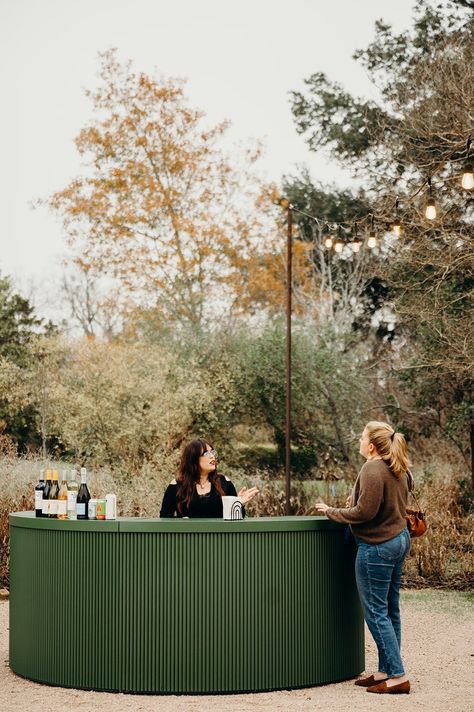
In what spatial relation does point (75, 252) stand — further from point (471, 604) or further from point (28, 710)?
point (28, 710)

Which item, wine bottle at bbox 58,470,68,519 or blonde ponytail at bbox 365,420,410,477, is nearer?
blonde ponytail at bbox 365,420,410,477

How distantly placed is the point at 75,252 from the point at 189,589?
19354 mm

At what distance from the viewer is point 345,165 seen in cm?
2398

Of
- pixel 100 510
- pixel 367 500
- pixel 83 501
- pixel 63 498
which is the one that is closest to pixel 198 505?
pixel 100 510

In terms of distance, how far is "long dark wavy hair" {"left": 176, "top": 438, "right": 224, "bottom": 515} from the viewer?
6.59 metres

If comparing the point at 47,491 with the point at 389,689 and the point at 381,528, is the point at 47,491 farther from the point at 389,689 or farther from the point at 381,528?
the point at 389,689

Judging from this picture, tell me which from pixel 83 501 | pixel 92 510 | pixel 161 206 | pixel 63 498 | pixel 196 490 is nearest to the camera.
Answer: pixel 92 510

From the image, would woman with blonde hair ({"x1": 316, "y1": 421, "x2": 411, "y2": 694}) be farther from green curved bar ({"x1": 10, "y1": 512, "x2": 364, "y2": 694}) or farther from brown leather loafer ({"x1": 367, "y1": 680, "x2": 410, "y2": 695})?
green curved bar ({"x1": 10, "y1": 512, "x2": 364, "y2": 694})

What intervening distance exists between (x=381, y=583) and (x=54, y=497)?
2.24 meters

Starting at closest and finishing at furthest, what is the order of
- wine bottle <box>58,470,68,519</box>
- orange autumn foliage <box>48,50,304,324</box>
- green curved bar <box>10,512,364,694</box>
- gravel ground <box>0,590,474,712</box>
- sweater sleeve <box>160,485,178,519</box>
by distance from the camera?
gravel ground <box>0,590,474,712</box> < green curved bar <box>10,512,364,694</box> < wine bottle <box>58,470,68,519</box> < sweater sleeve <box>160,485,178,519</box> < orange autumn foliage <box>48,50,304,324</box>

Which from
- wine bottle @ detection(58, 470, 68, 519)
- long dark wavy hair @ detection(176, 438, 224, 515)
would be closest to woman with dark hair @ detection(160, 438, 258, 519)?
long dark wavy hair @ detection(176, 438, 224, 515)

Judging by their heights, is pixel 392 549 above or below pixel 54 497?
below

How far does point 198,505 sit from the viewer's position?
6.57 meters

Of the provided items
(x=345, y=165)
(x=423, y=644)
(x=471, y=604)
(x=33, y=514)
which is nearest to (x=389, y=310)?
(x=345, y=165)
